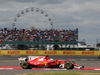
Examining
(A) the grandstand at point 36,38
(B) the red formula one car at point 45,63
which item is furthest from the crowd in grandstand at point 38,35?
(B) the red formula one car at point 45,63

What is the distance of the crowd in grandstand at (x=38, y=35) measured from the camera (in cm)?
5809

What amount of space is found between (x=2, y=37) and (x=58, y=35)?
1409cm

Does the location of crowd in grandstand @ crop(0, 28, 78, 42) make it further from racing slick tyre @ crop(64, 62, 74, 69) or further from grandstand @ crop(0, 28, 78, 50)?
racing slick tyre @ crop(64, 62, 74, 69)

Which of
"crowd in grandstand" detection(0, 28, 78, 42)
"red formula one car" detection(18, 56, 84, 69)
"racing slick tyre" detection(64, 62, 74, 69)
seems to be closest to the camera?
"racing slick tyre" detection(64, 62, 74, 69)

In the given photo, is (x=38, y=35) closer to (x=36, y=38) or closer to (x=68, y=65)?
(x=36, y=38)

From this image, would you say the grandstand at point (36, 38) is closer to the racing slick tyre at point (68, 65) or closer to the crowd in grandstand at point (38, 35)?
the crowd in grandstand at point (38, 35)

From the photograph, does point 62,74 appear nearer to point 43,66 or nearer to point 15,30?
point 43,66

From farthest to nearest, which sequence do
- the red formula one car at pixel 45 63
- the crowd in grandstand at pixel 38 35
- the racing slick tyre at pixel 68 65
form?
the crowd in grandstand at pixel 38 35
the red formula one car at pixel 45 63
the racing slick tyre at pixel 68 65

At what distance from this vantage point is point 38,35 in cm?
5884

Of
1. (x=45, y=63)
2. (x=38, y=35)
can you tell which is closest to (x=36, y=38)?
(x=38, y=35)

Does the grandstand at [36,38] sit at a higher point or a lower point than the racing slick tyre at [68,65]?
higher

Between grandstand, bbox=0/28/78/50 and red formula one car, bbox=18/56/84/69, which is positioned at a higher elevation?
grandstand, bbox=0/28/78/50

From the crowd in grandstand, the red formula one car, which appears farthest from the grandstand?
the red formula one car

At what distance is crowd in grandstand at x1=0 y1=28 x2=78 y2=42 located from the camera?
58.1m
